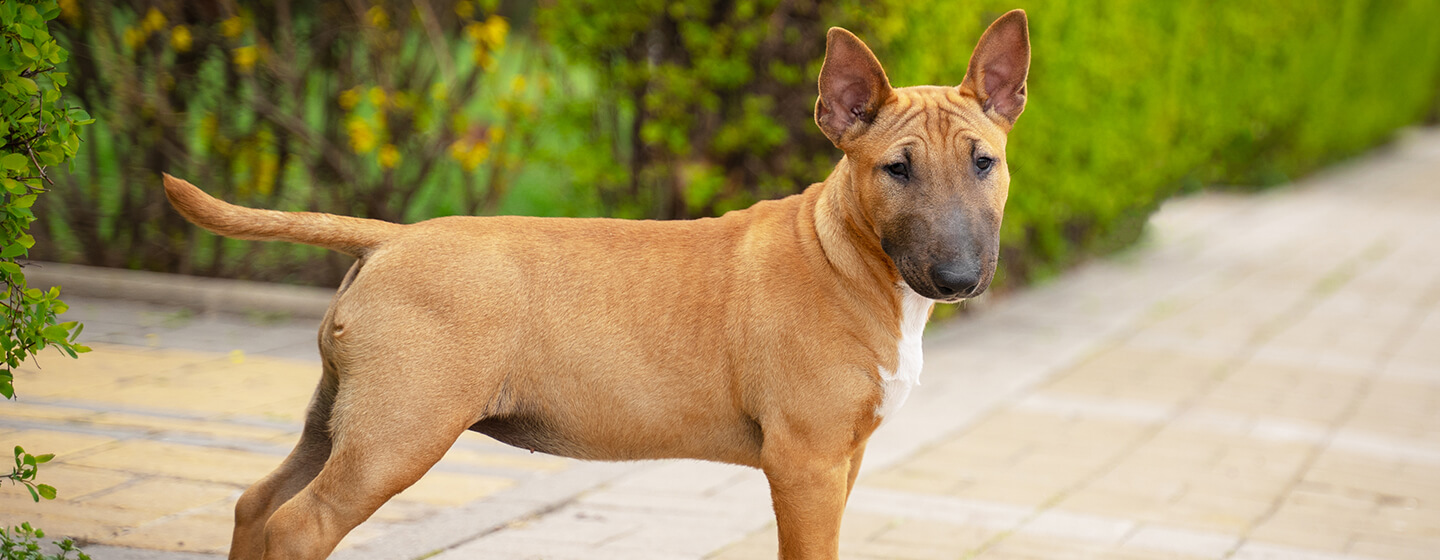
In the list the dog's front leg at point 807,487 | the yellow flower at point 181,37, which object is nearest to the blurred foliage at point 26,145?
the dog's front leg at point 807,487

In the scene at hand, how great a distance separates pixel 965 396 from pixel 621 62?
287 centimetres

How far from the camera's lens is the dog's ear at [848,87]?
3.53 metres

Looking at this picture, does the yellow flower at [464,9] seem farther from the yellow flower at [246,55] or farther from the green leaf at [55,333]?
the green leaf at [55,333]

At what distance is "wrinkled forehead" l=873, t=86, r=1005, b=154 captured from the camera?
3.41 metres

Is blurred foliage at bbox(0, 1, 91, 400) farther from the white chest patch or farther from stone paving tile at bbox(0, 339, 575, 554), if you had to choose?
the white chest patch

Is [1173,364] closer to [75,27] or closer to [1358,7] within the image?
[75,27]

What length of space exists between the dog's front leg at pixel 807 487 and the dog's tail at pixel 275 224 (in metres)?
1.20

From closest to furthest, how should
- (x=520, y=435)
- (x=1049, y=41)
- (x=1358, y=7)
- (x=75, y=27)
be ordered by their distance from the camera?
(x=520, y=435)
(x=75, y=27)
(x=1049, y=41)
(x=1358, y=7)

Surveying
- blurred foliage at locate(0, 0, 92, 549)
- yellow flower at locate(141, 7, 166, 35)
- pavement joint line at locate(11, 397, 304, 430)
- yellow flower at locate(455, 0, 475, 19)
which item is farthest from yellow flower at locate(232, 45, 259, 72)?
blurred foliage at locate(0, 0, 92, 549)

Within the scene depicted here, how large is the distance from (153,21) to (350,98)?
121 centimetres

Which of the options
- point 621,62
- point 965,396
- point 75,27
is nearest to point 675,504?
point 965,396

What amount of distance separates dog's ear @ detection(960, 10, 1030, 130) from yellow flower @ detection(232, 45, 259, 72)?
524 centimetres

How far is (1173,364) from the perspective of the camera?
8.06m

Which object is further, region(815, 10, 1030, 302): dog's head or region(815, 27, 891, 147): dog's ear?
region(815, 27, 891, 147): dog's ear
